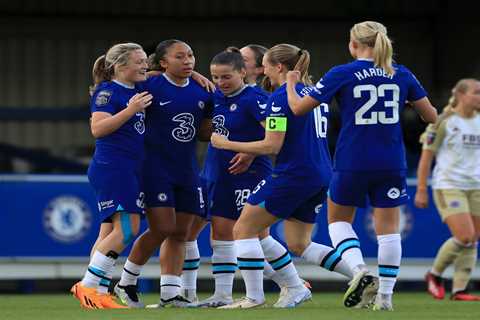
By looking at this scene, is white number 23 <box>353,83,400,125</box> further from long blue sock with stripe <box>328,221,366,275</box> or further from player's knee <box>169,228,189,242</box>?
player's knee <box>169,228,189,242</box>

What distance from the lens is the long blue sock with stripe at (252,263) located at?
31.9 ft

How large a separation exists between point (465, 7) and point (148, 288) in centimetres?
913

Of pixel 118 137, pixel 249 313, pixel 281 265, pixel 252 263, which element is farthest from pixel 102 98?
pixel 249 313

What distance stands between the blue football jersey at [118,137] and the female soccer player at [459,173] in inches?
130

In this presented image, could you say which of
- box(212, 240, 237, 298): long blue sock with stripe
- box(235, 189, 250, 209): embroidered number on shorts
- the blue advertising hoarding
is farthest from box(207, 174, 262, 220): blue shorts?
the blue advertising hoarding

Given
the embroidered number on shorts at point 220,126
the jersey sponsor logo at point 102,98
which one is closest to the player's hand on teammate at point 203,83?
the embroidered number on shorts at point 220,126

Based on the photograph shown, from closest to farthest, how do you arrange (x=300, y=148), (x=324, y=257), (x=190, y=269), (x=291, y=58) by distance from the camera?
(x=300, y=148) → (x=291, y=58) → (x=324, y=257) → (x=190, y=269)

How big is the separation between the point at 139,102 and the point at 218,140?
0.60m

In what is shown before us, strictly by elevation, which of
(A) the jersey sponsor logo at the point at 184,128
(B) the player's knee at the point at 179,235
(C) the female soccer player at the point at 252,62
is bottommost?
(B) the player's knee at the point at 179,235

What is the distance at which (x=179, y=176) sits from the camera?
33.3ft

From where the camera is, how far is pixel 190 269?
10.6 meters

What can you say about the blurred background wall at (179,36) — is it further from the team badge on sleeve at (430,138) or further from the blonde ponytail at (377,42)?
the blonde ponytail at (377,42)

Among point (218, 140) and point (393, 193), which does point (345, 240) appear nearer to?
point (393, 193)

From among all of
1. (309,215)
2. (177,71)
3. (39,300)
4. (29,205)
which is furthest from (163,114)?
(29,205)
